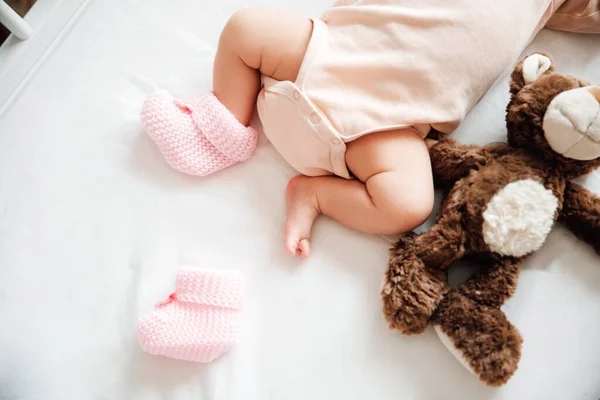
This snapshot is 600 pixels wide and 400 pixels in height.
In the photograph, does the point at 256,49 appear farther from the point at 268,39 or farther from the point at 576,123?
the point at 576,123

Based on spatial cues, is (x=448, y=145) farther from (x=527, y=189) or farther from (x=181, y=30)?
(x=181, y=30)

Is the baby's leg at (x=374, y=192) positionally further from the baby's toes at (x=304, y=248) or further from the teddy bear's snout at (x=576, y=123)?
the teddy bear's snout at (x=576, y=123)

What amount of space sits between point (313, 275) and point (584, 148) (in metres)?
0.46

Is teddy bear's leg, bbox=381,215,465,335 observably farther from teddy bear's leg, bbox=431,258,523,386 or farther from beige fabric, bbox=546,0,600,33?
beige fabric, bbox=546,0,600,33

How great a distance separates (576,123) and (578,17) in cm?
35

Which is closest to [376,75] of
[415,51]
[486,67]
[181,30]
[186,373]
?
[415,51]

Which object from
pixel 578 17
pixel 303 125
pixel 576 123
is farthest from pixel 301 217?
pixel 578 17

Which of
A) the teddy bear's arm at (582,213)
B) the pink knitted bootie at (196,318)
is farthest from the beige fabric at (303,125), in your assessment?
the teddy bear's arm at (582,213)

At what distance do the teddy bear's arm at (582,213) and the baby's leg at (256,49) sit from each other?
19.8 inches

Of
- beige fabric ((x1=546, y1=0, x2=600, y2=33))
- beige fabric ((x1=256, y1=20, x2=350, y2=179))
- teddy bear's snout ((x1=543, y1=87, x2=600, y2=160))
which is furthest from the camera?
beige fabric ((x1=546, y1=0, x2=600, y2=33))

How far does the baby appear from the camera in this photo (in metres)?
0.77

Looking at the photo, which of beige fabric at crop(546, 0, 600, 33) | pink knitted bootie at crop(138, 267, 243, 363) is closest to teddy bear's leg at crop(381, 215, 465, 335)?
pink knitted bootie at crop(138, 267, 243, 363)

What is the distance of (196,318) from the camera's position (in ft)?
2.46

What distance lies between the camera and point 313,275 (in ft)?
2.63
